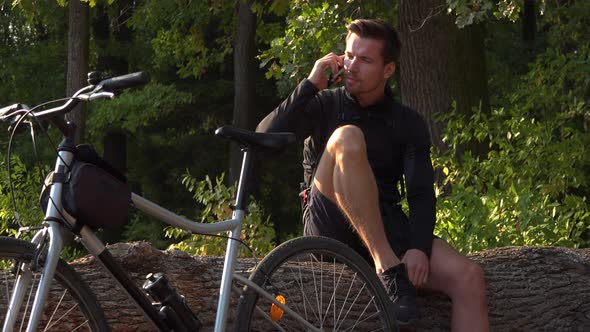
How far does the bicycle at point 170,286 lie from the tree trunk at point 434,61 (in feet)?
19.2

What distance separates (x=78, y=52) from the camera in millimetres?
18797

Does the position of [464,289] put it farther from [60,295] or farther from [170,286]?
[60,295]

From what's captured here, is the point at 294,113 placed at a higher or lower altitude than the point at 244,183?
higher

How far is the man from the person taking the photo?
515cm

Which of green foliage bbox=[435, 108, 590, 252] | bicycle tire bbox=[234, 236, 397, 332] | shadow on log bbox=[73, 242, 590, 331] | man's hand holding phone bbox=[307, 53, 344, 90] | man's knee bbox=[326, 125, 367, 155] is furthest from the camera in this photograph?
green foliage bbox=[435, 108, 590, 252]

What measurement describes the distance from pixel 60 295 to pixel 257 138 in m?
0.88

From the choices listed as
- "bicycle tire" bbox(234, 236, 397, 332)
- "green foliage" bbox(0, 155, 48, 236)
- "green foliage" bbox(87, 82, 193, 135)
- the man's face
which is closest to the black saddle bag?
"bicycle tire" bbox(234, 236, 397, 332)

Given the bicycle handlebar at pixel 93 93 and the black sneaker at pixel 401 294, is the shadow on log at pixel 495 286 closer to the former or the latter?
the black sneaker at pixel 401 294

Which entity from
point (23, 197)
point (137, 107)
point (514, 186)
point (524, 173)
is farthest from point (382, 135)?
point (137, 107)

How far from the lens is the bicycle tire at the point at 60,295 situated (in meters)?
3.89

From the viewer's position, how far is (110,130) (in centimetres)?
2272

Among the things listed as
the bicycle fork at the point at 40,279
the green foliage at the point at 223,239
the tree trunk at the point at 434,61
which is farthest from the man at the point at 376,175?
the tree trunk at the point at 434,61

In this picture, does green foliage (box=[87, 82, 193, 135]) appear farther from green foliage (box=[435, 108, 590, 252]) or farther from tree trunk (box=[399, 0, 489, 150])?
green foliage (box=[435, 108, 590, 252])

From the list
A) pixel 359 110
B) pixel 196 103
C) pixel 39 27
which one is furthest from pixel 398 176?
pixel 39 27
